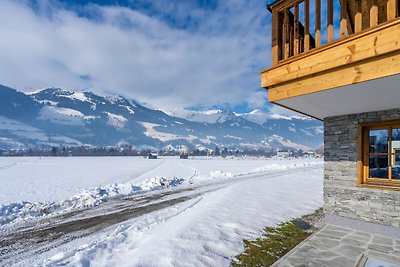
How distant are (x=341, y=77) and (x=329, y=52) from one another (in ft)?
1.57

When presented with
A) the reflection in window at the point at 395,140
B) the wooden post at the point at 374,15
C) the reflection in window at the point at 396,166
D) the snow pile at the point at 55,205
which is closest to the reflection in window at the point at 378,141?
the reflection in window at the point at 395,140

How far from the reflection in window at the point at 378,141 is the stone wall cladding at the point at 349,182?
0.39 meters

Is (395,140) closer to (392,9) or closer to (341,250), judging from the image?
(341,250)

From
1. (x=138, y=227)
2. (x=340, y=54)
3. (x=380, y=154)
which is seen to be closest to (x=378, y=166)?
(x=380, y=154)

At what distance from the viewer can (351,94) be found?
4609mm

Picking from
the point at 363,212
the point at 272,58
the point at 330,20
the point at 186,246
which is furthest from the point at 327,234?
the point at 330,20

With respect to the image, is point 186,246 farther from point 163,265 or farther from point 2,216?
point 2,216

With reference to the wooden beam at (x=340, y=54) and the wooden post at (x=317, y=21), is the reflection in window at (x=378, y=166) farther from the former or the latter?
the wooden post at (x=317, y=21)

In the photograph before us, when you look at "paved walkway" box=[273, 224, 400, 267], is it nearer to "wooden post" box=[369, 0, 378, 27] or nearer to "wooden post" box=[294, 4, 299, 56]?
"wooden post" box=[294, 4, 299, 56]

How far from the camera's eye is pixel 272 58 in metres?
5.12

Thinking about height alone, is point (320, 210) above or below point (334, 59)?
below

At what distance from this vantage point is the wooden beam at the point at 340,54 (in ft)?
11.3

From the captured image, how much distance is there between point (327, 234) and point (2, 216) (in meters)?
11.6

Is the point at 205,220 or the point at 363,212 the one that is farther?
the point at 205,220
